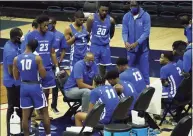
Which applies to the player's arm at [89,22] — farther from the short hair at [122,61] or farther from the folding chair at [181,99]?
the folding chair at [181,99]

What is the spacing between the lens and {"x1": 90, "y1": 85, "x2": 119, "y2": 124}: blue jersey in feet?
24.3

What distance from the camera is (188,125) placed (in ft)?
19.8

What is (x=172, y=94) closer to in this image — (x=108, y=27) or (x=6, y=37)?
(x=108, y=27)

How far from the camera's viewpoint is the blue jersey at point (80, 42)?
10.3 meters

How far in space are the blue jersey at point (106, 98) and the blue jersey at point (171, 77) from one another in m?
1.70

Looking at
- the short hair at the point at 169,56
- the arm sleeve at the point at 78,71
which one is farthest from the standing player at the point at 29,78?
the short hair at the point at 169,56

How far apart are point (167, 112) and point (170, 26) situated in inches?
406

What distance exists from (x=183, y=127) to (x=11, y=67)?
3.44 metres

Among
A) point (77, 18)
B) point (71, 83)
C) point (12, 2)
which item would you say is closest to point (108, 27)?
point (77, 18)

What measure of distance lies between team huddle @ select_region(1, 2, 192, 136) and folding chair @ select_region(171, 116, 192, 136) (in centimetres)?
167

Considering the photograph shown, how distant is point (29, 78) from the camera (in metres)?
7.89

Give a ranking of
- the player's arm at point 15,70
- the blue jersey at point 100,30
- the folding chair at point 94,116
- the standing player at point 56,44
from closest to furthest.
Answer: the folding chair at point 94,116, the player's arm at point 15,70, the standing player at point 56,44, the blue jersey at point 100,30

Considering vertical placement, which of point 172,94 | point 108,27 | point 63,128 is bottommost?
point 63,128

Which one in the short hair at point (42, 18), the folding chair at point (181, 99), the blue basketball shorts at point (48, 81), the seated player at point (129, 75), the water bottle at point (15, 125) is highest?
the short hair at point (42, 18)
